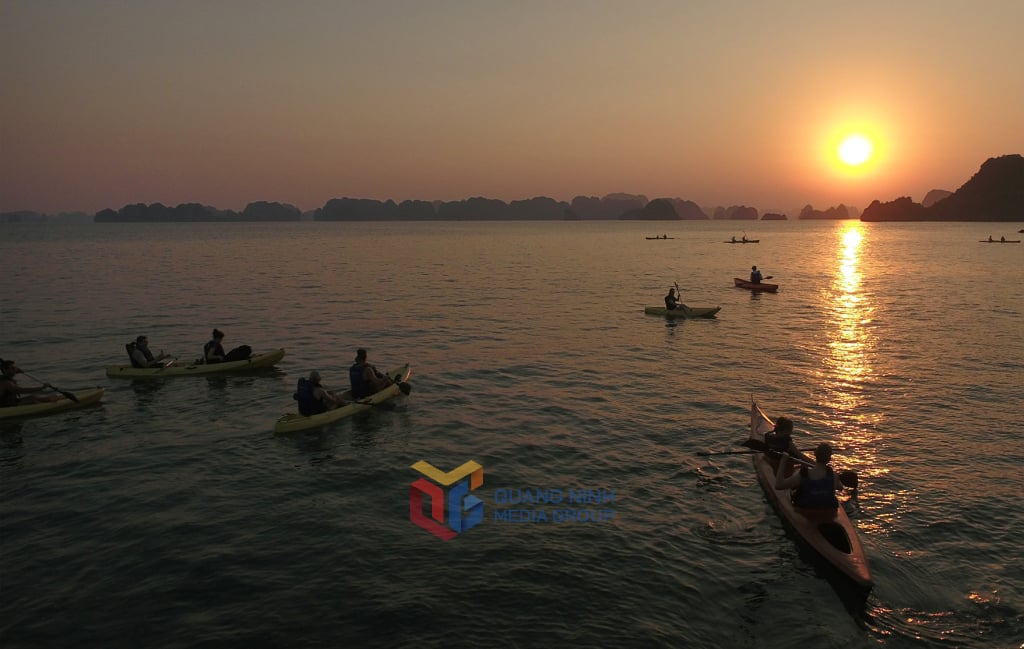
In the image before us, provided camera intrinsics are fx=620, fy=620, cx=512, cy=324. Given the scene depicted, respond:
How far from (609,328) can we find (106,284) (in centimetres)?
5479

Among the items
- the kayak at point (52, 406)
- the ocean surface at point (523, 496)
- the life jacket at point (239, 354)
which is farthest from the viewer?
the life jacket at point (239, 354)

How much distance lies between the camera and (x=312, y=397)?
19.9m

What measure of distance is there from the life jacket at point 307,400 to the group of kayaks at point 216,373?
0.22 meters

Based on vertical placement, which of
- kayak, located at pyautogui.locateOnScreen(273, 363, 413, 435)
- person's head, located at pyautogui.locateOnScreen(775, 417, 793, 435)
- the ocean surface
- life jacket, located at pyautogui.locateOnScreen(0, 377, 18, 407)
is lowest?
the ocean surface

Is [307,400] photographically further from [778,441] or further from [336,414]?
[778,441]

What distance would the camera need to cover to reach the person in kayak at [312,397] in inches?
777

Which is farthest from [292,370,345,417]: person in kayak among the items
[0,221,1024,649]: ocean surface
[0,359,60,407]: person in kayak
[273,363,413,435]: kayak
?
[0,359,60,407]: person in kayak

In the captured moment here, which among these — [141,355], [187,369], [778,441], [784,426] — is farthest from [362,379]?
[784,426]

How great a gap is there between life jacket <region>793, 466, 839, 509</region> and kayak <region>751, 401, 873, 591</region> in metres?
0.12

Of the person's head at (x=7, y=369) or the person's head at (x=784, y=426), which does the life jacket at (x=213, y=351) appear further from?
the person's head at (x=784, y=426)

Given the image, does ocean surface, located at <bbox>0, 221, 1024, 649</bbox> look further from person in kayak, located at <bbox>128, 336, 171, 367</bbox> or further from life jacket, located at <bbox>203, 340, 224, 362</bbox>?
life jacket, located at <bbox>203, 340, 224, 362</bbox>

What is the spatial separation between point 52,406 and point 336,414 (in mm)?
10209

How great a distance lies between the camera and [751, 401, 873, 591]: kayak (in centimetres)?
1139

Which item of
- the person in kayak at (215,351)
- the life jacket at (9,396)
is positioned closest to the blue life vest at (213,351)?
the person in kayak at (215,351)
